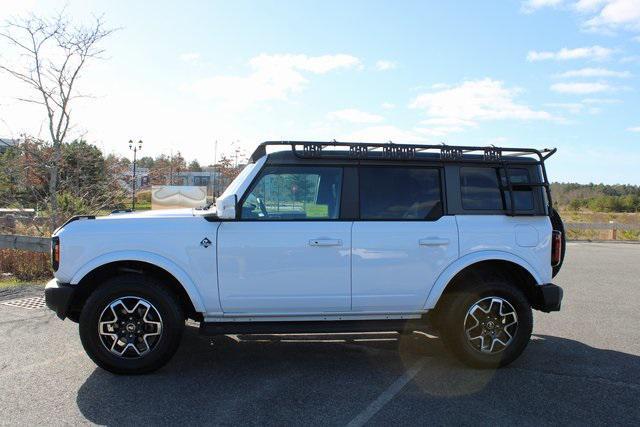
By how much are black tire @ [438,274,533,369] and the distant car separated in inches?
0.4

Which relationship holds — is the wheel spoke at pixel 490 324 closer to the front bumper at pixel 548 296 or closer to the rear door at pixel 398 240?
the front bumper at pixel 548 296

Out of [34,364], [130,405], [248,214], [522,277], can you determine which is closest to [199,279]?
[248,214]

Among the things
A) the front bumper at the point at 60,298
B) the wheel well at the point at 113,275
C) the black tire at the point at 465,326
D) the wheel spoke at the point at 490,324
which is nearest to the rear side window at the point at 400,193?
the black tire at the point at 465,326

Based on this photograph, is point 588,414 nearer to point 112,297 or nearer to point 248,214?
point 248,214

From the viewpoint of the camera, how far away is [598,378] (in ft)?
15.1

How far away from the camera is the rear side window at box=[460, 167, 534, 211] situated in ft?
16.4

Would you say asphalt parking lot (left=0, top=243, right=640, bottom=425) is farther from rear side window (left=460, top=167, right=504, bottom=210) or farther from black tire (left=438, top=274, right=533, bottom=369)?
rear side window (left=460, top=167, right=504, bottom=210)

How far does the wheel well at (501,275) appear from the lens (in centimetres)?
499

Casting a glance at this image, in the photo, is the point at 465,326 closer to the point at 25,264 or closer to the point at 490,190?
the point at 490,190

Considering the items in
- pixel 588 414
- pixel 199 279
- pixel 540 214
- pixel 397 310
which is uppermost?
pixel 540 214

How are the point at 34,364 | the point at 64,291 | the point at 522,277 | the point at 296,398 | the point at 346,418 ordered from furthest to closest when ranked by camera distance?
the point at 522,277 → the point at 34,364 → the point at 64,291 → the point at 296,398 → the point at 346,418

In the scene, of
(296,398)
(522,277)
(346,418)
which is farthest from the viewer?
(522,277)

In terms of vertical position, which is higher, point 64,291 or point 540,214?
point 540,214

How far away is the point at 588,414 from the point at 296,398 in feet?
7.22
